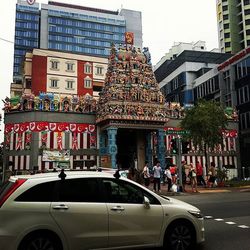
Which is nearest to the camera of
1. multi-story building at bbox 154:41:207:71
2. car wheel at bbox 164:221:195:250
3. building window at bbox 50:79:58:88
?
car wheel at bbox 164:221:195:250

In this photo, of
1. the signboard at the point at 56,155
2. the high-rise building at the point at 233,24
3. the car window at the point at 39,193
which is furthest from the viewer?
the high-rise building at the point at 233,24

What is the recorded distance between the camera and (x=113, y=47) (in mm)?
30297

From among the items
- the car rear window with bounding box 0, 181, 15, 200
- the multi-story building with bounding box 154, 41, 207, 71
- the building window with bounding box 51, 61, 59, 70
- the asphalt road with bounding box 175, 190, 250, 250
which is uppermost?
the multi-story building with bounding box 154, 41, 207, 71

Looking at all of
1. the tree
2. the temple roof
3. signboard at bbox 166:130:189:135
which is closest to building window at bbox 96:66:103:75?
the temple roof

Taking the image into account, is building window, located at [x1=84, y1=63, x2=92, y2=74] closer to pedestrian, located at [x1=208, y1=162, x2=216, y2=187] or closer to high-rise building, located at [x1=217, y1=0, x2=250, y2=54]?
pedestrian, located at [x1=208, y1=162, x2=216, y2=187]

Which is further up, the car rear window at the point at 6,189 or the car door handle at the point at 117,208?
the car rear window at the point at 6,189

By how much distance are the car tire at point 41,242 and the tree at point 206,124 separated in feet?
66.6

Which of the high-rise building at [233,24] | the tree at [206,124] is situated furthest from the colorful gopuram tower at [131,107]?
the high-rise building at [233,24]

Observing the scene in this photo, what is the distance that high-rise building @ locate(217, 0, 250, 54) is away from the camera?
7774cm

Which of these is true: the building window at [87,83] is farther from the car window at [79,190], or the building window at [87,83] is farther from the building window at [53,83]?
the car window at [79,190]

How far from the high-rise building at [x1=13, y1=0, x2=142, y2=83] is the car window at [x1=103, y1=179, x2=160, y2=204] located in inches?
3610

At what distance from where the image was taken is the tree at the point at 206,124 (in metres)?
24.8

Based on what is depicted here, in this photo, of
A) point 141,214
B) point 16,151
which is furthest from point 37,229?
point 16,151

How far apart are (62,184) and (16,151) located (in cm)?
2410
